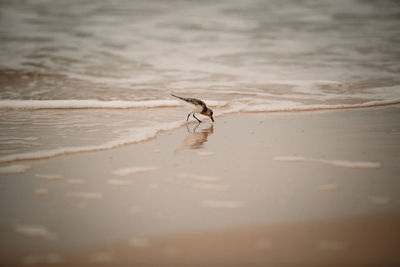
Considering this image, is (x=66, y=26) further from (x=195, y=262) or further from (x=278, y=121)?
(x=195, y=262)

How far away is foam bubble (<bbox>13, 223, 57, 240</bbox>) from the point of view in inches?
92.4

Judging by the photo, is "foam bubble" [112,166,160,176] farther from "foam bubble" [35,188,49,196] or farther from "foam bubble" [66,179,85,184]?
"foam bubble" [35,188,49,196]

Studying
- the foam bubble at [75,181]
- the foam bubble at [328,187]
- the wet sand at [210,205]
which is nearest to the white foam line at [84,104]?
the wet sand at [210,205]

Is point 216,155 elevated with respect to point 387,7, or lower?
lower

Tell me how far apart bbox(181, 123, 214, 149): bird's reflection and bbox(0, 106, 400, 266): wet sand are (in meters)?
0.06

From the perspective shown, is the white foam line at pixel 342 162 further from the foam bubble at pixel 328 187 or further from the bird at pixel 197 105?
the bird at pixel 197 105

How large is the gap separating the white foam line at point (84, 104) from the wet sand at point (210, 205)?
2.37 metres

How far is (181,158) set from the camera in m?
3.78

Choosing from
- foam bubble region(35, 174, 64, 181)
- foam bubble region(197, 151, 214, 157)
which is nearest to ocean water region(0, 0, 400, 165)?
foam bubble region(35, 174, 64, 181)

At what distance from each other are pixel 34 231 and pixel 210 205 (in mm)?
1104

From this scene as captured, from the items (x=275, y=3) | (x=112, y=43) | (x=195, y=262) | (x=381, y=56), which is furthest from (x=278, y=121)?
(x=275, y=3)

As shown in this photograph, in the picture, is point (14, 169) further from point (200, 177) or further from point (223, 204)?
point (223, 204)

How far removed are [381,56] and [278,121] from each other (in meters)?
7.48

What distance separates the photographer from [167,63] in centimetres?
1106
